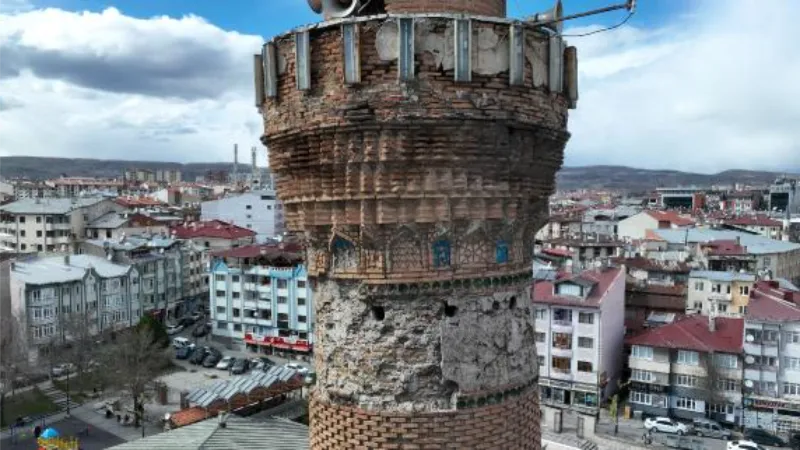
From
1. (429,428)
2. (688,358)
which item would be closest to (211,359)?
(688,358)

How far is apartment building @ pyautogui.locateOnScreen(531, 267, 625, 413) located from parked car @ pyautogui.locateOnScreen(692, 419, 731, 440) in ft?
20.1

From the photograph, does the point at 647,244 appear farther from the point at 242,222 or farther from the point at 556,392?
the point at 242,222

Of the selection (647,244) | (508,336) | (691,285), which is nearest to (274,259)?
(691,285)

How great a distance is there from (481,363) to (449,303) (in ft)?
2.18

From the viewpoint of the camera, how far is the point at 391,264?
651cm

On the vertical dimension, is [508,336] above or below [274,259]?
above

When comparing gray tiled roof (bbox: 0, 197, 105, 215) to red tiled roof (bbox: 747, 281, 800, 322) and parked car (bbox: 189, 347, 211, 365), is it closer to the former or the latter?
parked car (bbox: 189, 347, 211, 365)

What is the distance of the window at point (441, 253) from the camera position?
649cm

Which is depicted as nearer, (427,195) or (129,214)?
(427,195)

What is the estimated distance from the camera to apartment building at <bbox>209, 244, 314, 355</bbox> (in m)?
59.6

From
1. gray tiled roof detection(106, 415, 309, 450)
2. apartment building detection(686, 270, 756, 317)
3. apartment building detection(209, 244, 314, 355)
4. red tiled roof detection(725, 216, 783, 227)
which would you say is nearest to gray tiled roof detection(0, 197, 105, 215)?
apartment building detection(209, 244, 314, 355)

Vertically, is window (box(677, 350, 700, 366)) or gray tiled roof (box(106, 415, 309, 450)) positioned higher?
gray tiled roof (box(106, 415, 309, 450))

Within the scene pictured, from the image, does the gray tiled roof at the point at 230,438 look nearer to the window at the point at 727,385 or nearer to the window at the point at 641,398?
the window at the point at 641,398

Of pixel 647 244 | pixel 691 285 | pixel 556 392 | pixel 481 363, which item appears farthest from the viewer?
pixel 647 244
